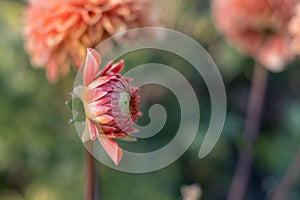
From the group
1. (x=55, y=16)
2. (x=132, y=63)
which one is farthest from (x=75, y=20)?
(x=132, y=63)

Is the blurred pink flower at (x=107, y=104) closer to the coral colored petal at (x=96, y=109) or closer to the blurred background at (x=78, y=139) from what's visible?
the coral colored petal at (x=96, y=109)

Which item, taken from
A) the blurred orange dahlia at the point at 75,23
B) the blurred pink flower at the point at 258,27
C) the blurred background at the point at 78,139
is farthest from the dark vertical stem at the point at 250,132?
the blurred orange dahlia at the point at 75,23

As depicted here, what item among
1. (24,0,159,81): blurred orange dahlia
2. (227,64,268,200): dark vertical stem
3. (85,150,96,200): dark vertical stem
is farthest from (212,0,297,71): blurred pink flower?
(85,150,96,200): dark vertical stem

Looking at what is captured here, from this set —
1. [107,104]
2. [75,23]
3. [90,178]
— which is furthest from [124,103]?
[75,23]

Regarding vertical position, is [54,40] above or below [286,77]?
below

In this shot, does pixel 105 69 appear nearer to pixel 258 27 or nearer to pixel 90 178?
pixel 90 178

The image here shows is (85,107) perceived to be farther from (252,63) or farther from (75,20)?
(252,63)
